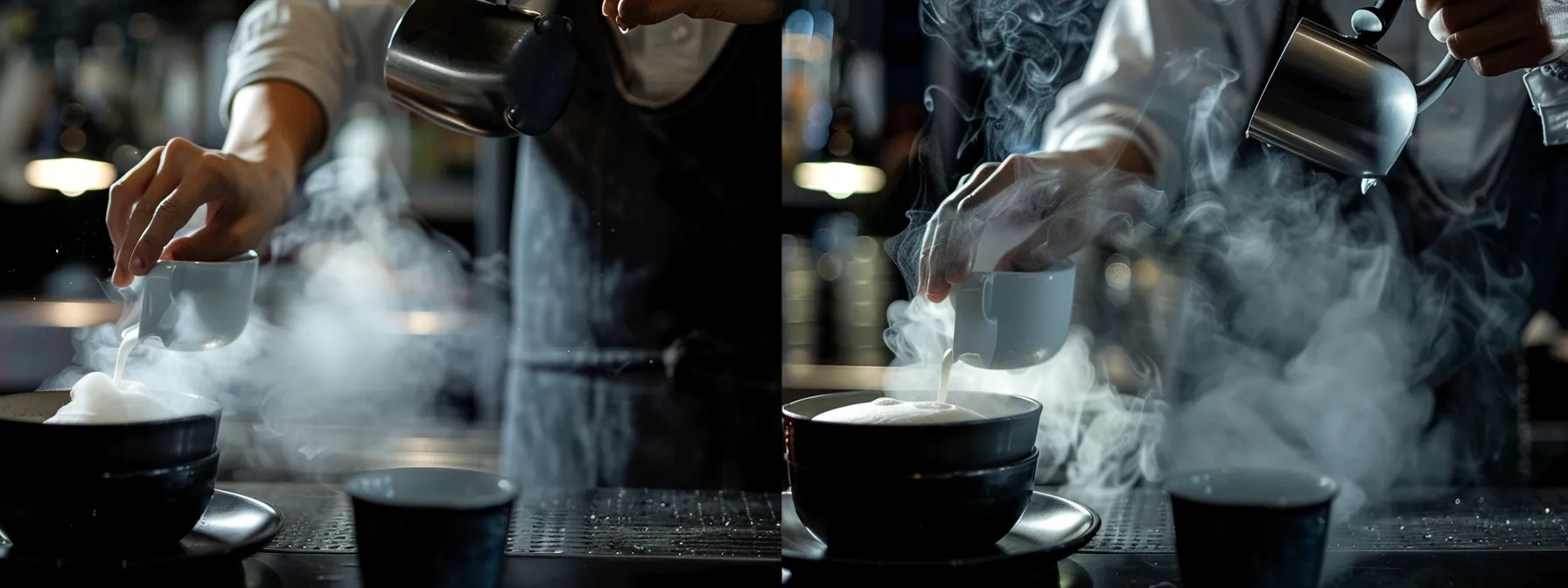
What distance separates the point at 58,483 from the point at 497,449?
2.91 feet

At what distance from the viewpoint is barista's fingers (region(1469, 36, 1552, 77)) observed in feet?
3.01

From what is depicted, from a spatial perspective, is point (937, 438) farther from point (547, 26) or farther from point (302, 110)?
point (302, 110)

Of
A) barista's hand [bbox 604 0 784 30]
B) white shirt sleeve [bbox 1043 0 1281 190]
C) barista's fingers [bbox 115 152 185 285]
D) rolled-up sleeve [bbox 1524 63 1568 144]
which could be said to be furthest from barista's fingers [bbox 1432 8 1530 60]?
barista's fingers [bbox 115 152 185 285]

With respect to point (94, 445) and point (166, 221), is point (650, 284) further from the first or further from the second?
point (94, 445)

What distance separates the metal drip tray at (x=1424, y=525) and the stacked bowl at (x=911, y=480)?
6.6 inches

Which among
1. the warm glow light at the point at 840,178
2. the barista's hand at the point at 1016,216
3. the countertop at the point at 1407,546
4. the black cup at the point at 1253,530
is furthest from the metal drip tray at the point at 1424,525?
the warm glow light at the point at 840,178

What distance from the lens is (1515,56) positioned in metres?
0.92

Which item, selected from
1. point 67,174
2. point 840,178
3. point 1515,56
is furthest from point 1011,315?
point 840,178

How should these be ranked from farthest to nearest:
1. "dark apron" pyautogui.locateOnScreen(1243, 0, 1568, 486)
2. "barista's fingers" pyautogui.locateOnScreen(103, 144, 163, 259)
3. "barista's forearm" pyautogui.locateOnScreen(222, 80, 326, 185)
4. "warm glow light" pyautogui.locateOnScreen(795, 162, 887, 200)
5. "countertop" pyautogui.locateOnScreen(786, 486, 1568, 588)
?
"warm glow light" pyautogui.locateOnScreen(795, 162, 887, 200), "dark apron" pyautogui.locateOnScreen(1243, 0, 1568, 486), "barista's forearm" pyautogui.locateOnScreen(222, 80, 326, 185), "barista's fingers" pyautogui.locateOnScreen(103, 144, 163, 259), "countertop" pyautogui.locateOnScreen(786, 486, 1568, 588)

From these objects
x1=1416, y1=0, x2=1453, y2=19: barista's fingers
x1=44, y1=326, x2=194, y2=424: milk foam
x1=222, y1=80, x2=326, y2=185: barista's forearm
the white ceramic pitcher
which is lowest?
x1=44, y1=326, x2=194, y2=424: milk foam

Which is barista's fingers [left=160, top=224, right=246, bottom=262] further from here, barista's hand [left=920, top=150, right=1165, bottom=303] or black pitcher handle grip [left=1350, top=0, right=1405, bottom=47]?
black pitcher handle grip [left=1350, top=0, right=1405, bottom=47]

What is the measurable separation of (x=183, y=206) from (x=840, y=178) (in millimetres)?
2058

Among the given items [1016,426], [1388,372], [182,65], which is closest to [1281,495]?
[1016,426]

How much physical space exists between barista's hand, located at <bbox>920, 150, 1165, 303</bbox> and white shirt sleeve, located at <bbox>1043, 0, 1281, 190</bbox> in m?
0.04
